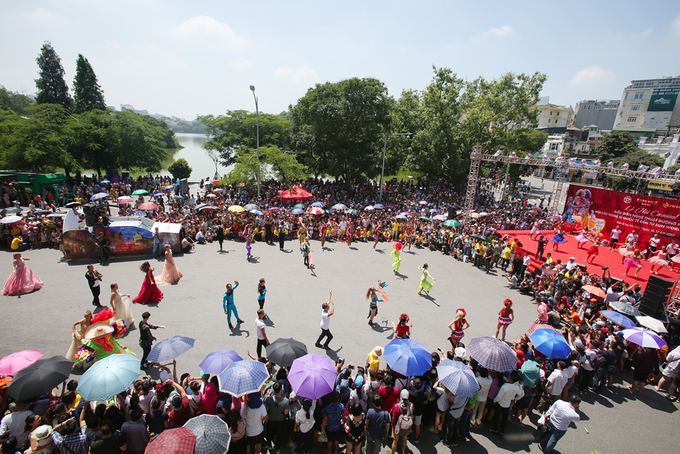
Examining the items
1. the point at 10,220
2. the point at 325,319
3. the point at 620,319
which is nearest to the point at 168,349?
the point at 325,319

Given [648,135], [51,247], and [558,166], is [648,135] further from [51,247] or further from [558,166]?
[51,247]

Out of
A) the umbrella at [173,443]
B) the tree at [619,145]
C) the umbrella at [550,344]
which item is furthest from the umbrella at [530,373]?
the tree at [619,145]

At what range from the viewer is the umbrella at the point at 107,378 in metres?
4.45

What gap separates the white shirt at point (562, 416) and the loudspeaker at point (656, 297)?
23.0 ft

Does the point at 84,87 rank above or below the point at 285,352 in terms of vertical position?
above

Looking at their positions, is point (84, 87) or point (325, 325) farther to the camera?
point (84, 87)

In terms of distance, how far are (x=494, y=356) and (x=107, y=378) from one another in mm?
6200

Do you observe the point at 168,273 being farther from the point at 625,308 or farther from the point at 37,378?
the point at 625,308

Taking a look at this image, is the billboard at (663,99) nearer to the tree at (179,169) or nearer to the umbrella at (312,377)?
the tree at (179,169)

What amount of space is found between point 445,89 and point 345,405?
116 feet

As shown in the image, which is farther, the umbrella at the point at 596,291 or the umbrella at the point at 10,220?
the umbrella at the point at 10,220

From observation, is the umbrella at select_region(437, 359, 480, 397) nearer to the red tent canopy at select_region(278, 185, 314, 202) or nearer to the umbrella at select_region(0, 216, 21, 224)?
the umbrella at select_region(0, 216, 21, 224)

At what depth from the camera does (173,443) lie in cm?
364

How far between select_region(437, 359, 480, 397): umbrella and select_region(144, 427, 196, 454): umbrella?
3729 mm
